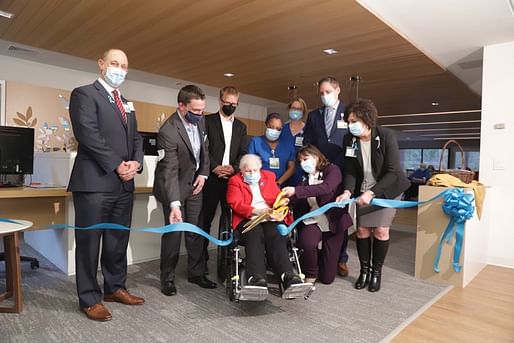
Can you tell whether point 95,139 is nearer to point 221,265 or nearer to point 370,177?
point 221,265

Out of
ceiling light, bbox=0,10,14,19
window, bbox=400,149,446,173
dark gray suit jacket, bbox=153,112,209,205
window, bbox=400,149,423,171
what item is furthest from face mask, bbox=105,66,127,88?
window, bbox=400,149,423,171

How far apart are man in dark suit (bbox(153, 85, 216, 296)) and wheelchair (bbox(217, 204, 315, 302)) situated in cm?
25

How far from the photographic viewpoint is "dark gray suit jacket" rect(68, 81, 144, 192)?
208cm

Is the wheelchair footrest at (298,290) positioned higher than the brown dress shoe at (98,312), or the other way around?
the wheelchair footrest at (298,290)

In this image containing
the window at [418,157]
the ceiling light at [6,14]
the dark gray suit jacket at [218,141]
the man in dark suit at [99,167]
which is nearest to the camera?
the man in dark suit at [99,167]

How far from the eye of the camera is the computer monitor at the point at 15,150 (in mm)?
2842

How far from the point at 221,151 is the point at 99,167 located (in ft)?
3.82

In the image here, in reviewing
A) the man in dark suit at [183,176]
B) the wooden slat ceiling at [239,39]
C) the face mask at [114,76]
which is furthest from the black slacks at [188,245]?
the wooden slat ceiling at [239,39]

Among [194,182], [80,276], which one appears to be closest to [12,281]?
[80,276]

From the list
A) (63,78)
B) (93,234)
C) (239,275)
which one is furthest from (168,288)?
(63,78)

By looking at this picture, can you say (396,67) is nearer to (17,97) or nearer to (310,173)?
(310,173)

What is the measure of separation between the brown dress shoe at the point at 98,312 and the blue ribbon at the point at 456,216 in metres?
2.63

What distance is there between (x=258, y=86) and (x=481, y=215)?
431 centimetres

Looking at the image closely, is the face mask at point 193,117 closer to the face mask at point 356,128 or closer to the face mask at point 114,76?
the face mask at point 114,76
